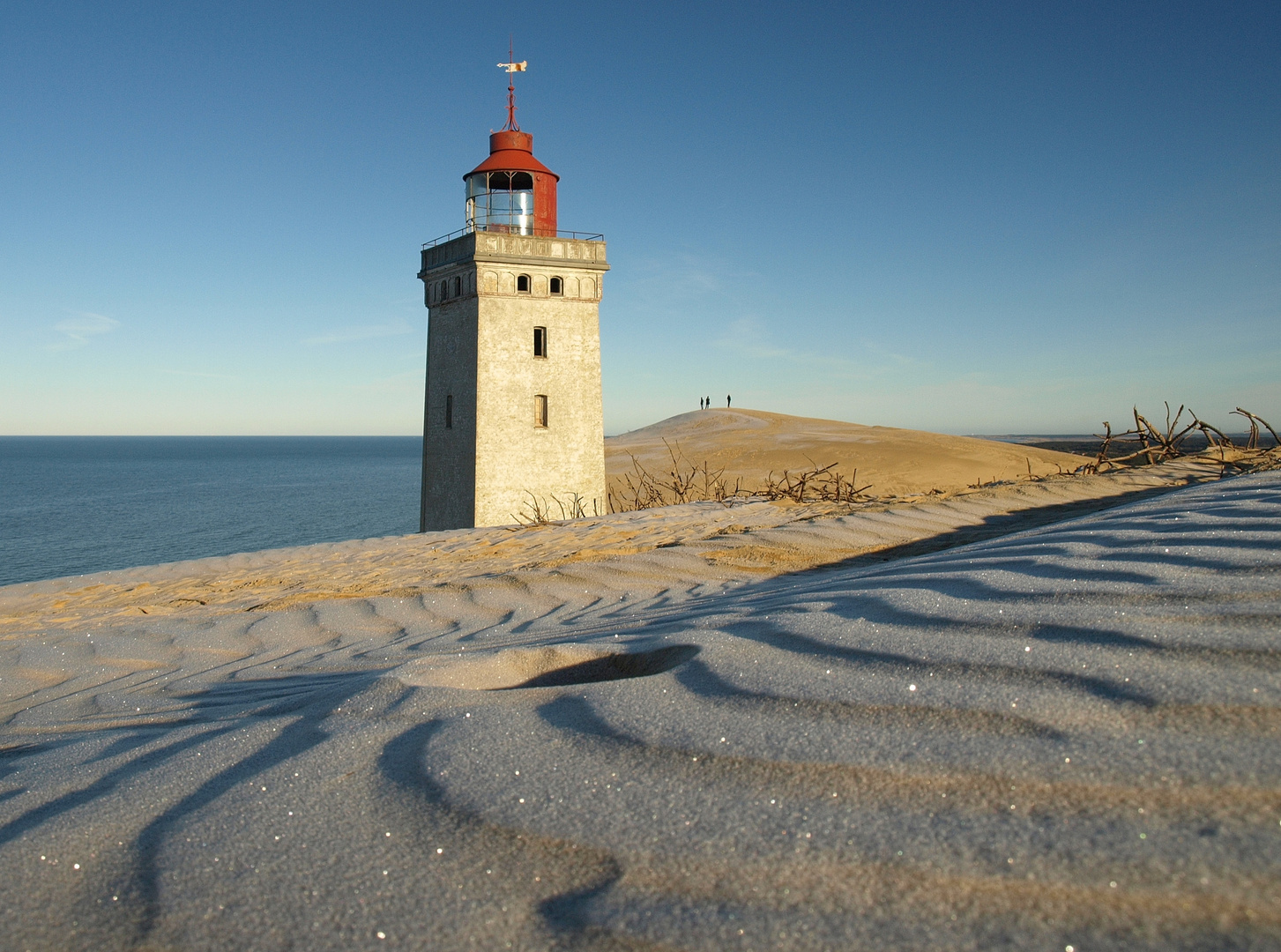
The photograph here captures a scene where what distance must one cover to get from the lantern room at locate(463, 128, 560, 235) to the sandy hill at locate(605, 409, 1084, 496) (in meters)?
7.55

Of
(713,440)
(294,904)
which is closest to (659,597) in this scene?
(294,904)

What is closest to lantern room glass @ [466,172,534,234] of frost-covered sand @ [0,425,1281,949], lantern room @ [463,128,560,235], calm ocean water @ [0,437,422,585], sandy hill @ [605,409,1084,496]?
lantern room @ [463,128,560,235]

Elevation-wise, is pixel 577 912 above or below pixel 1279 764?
below

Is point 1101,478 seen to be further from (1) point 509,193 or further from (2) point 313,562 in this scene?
(1) point 509,193

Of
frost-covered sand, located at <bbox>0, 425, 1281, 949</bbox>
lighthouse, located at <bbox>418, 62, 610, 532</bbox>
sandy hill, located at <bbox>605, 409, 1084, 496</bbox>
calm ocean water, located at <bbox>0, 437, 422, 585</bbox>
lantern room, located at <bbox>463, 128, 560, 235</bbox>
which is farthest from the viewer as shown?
calm ocean water, located at <bbox>0, 437, 422, 585</bbox>

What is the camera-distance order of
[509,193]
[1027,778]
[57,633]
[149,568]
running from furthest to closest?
[509,193]
[149,568]
[57,633]
[1027,778]

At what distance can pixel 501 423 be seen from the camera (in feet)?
50.1

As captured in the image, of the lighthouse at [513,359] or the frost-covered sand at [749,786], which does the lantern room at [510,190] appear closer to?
the lighthouse at [513,359]

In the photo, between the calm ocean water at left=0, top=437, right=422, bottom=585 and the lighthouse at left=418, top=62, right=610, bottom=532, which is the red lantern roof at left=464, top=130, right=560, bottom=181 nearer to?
the lighthouse at left=418, top=62, right=610, bottom=532

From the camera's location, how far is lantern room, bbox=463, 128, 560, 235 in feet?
52.6

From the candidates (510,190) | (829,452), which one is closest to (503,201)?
(510,190)

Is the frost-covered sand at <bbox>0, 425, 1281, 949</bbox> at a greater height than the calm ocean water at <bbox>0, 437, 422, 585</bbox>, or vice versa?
the frost-covered sand at <bbox>0, 425, 1281, 949</bbox>

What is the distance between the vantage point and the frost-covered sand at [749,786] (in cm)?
105

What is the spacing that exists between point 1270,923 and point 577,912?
2.66 ft
